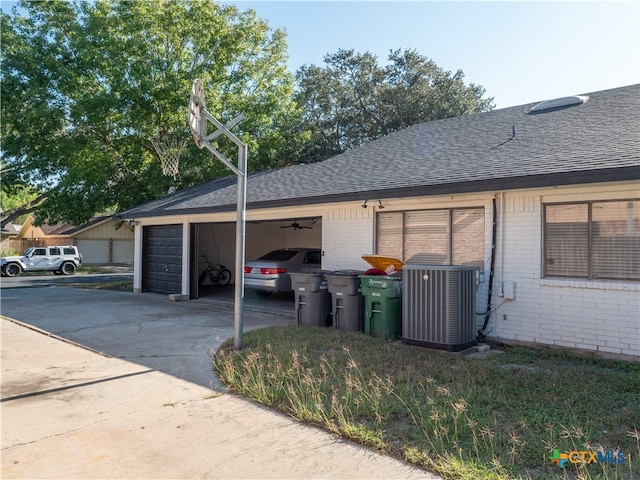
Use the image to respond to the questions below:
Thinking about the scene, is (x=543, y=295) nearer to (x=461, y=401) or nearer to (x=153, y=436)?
(x=461, y=401)

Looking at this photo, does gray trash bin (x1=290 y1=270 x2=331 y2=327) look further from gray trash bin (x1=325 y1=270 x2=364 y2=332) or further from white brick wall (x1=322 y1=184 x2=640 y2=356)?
white brick wall (x1=322 y1=184 x2=640 y2=356)

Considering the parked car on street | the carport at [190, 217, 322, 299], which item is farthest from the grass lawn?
the carport at [190, 217, 322, 299]

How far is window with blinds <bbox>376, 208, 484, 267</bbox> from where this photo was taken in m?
8.40

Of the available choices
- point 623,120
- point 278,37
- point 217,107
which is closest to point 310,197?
point 623,120

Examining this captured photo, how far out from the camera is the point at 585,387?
5230mm

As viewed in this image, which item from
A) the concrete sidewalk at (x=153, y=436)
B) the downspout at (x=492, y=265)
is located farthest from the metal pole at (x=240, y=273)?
the downspout at (x=492, y=265)

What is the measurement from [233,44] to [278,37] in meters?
3.50

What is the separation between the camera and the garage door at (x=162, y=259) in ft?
49.0

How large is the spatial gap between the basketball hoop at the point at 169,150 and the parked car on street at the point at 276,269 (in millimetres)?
9978

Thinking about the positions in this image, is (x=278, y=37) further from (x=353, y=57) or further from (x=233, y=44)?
(x=353, y=57)

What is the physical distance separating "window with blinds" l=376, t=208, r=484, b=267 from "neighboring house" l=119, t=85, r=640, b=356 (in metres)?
0.02

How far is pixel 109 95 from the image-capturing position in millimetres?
19812

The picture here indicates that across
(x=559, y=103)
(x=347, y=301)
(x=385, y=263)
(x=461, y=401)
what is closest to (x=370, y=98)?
(x=559, y=103)

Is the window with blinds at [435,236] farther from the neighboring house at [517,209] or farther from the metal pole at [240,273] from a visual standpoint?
the metal pole at [240,273]
